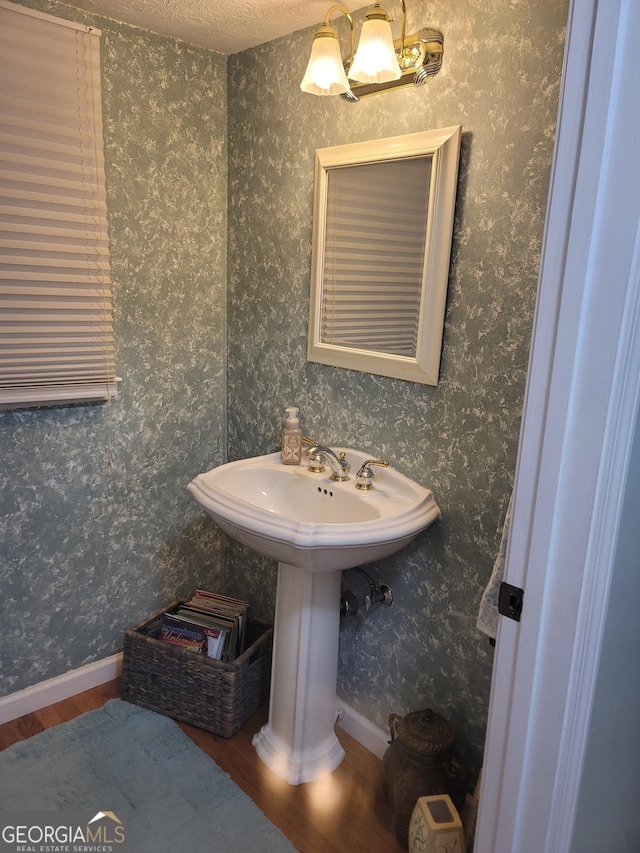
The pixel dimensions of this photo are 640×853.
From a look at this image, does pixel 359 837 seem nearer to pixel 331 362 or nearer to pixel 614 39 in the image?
pixel 331 362

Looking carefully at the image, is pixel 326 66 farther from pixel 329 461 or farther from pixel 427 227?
pixel 329 461

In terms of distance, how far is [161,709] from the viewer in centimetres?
213

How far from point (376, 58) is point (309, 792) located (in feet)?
6.60

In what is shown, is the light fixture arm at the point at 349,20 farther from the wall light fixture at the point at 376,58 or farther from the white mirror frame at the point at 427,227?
the white mirror frame at the point at 427,227

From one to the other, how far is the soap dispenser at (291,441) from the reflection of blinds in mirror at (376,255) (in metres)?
0.28

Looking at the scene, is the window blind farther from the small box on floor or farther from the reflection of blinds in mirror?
the small box on floor

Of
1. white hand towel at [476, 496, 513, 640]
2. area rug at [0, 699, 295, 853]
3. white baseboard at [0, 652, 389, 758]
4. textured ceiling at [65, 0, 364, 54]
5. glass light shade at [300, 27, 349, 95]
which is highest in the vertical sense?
textured ceiling at [65, 0, 364, 54]

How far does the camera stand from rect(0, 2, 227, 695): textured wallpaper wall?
6.59ft

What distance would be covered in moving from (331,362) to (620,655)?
1194 millimetres

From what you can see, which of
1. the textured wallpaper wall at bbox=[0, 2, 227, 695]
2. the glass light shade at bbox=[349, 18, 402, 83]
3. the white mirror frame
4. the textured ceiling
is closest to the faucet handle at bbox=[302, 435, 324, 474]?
the white mirror frame

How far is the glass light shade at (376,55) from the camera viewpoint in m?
1.50

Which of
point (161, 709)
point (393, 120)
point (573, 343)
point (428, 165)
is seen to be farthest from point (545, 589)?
point (161, 709)

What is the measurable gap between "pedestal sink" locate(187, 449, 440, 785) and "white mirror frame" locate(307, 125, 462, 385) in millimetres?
308

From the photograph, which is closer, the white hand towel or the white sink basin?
the white hand towel
